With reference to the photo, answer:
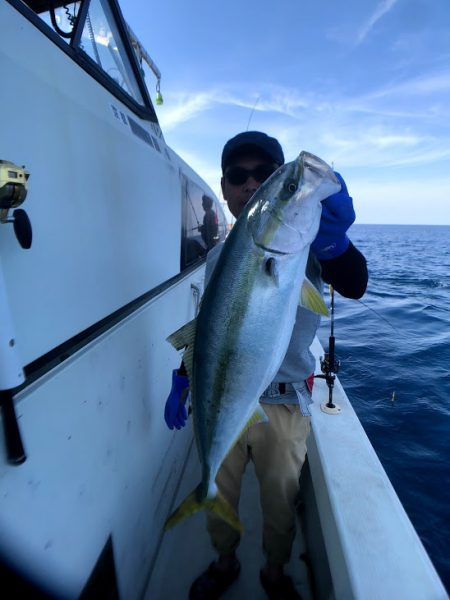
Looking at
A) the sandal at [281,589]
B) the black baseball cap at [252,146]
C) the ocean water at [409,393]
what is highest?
the black baseball cap at [252,146]

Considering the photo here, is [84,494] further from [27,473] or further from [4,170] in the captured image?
[4,170]

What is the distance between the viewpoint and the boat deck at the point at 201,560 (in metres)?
2.09

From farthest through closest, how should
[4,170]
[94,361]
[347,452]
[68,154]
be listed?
[347,452], [94,361], [68,154], [4,170]

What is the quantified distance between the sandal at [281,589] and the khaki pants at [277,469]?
0.12 metres

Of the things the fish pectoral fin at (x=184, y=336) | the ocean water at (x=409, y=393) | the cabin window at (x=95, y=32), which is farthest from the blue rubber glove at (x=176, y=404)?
the ocean water at (x=409, y=393)

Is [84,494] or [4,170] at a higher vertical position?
[4,170]

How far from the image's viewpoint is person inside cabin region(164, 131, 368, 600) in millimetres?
1865

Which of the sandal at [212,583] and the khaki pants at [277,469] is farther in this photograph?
the sandal at [212,583]

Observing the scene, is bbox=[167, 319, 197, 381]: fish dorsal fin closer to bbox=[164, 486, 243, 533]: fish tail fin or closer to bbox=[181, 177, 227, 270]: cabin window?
bbox=[164, 486, 243, 533]: fish tail fin

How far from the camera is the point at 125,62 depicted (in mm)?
2447

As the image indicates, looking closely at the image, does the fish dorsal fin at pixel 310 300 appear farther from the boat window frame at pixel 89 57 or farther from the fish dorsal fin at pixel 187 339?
the boat window frame at pixel 89 57

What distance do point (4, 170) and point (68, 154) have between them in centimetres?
52

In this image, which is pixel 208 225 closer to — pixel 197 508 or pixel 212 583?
pixel 197 508

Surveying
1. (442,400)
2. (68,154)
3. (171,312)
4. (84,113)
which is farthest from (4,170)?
(442,400)
